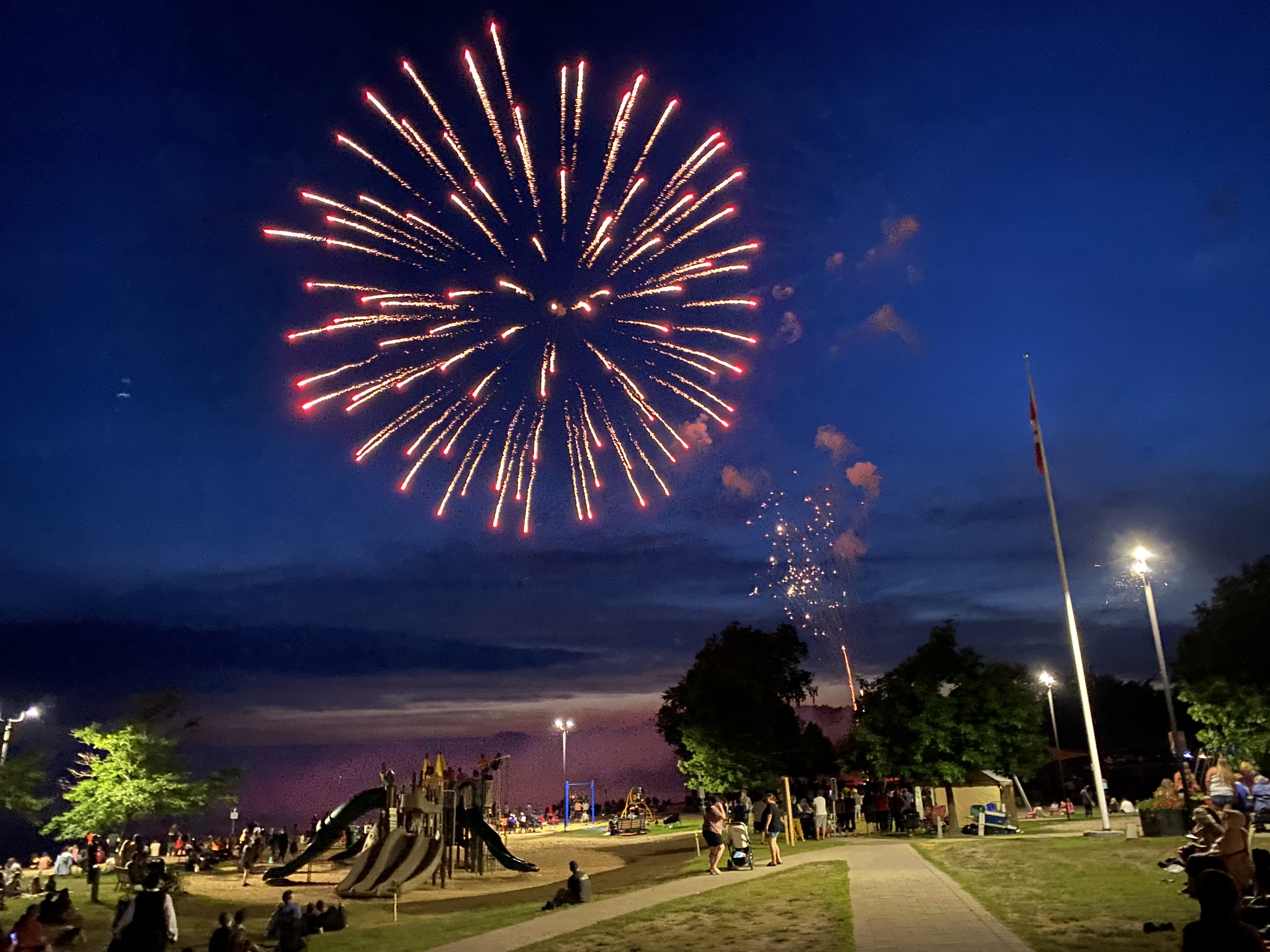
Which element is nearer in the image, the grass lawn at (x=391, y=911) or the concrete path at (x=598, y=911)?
the concrete path at (x=598, y=911)

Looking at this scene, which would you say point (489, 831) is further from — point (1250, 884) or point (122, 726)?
point (1250, 884)

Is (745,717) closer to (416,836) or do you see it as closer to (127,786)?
(416,836)

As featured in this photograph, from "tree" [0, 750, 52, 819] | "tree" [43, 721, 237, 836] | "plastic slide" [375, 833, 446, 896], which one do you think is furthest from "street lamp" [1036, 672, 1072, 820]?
"tree" [0, 750, 52, 819]

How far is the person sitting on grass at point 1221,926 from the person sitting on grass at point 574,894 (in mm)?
14792

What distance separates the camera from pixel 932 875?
1905 centimetres

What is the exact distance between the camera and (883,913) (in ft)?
47.1

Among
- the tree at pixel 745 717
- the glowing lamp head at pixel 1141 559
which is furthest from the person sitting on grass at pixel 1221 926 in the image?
the tree at pixel 745 717

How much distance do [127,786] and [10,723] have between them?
5081mm

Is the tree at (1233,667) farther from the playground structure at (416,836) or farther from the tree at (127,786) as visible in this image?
the tree at (127,786)

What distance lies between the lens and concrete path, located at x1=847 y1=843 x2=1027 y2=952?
11547mm

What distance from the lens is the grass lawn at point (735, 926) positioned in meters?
12.7

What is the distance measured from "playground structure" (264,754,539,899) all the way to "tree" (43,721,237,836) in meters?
5.81

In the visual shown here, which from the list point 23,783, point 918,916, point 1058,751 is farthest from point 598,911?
point 1058,751

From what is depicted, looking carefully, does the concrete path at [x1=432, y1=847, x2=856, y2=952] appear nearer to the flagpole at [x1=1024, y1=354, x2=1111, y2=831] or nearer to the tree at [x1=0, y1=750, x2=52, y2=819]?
the flagpole at [x1=1024, y1=354, x2=1111, y2=831]
